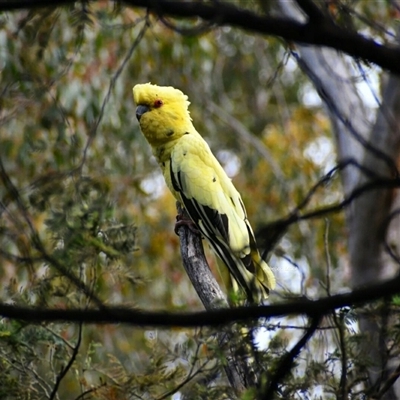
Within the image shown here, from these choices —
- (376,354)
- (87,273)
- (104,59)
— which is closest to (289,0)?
(104,59)

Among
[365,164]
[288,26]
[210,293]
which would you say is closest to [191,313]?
[288,26]

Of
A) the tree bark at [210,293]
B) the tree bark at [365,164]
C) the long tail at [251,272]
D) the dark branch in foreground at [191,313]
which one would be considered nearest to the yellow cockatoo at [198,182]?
the long tail at [251,272]

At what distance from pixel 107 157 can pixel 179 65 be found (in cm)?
132

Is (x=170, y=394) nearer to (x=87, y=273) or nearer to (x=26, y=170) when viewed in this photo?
(x=87, y=273)

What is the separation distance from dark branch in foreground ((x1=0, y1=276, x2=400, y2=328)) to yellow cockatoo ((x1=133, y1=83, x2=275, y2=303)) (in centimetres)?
221

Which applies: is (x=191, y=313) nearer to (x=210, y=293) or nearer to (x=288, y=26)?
(x=288, y=26)

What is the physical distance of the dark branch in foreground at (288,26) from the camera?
138 centimetres

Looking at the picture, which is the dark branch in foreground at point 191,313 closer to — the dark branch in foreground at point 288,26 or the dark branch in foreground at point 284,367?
the dark branch in foreground at point 284,367

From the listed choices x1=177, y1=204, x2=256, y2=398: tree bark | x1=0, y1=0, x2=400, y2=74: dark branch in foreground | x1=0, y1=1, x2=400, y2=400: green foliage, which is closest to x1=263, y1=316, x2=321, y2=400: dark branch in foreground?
x1=0, y1=1, x2=400, y2=400: green foliage

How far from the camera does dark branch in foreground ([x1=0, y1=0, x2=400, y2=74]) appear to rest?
1.38 meters

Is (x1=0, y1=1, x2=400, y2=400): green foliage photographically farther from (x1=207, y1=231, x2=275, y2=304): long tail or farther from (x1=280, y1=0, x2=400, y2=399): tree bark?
(x1=280, y1=0, x2=400, y2=399): tree bark

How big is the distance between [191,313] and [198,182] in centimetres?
288

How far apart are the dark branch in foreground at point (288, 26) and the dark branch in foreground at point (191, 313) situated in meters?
0.40

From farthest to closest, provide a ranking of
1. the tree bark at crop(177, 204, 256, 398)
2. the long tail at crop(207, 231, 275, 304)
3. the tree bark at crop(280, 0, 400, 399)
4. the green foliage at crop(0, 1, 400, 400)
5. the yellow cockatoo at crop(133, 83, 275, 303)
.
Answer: the tree bark at crop(280, 0, 400, 399), the yellow cockatoo at crop(133, 83, 275, 303), the long tail at crop(207, 231, 275, 304), the green foliage at crop(0, 1, 400, 400), the tree bark at crop(177, 204, 256, 398)
